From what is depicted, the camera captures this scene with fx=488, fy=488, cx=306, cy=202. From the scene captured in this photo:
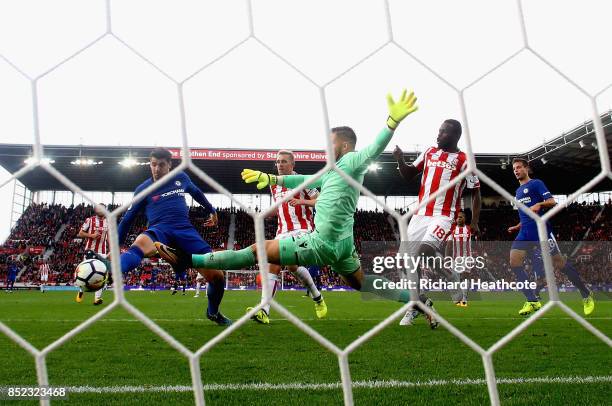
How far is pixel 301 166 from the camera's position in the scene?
3.65 m

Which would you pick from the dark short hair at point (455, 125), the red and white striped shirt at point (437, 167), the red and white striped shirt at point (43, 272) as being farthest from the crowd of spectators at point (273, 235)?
the dark short hair at point (455, 125)

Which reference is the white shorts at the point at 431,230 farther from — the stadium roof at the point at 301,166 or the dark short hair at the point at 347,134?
the dark short hair at the point at 347,134

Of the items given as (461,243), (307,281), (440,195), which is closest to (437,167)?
(440,195)

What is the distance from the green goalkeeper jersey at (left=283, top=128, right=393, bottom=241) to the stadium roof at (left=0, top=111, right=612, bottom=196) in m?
0.14

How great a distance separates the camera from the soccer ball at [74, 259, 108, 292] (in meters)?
2.19

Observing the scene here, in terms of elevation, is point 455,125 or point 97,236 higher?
point 455,125

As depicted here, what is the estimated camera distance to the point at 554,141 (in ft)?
7.80

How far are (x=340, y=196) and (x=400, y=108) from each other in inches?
15.4

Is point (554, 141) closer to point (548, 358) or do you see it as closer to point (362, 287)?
point (548, 358)

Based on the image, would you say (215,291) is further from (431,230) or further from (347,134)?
(347,134)

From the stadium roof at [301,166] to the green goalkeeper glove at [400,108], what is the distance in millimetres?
373

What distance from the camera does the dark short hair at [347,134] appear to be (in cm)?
187

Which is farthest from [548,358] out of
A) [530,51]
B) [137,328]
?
[137,328]

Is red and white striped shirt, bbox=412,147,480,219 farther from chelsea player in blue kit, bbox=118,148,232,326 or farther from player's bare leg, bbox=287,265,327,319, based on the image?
player's bare leg, bbox=287,265,327,319
